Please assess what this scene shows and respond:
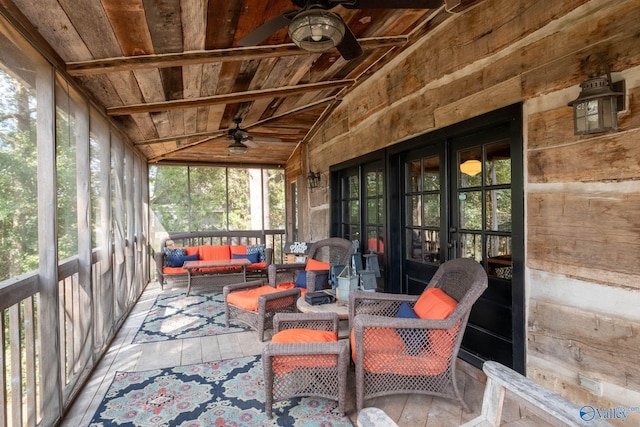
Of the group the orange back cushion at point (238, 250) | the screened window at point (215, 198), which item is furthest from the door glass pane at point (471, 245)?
the screened window at point (215, 198)

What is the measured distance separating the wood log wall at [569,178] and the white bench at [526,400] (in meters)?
0.87

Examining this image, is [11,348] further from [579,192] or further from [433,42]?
[433,42]

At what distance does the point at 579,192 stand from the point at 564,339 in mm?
880

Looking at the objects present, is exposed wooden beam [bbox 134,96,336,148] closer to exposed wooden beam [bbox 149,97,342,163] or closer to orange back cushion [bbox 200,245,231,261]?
exposed wooden beam [bbox 149,97,342,163]

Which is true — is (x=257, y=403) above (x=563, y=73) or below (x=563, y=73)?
below

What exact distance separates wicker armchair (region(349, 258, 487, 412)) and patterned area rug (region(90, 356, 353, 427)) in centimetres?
34

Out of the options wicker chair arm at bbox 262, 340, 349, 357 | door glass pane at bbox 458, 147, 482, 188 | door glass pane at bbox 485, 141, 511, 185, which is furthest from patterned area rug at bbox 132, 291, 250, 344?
door glass pane at bbox 485, 141, 511, 185

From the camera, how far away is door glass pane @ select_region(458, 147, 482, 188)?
9.67ft

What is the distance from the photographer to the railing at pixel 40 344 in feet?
6.10

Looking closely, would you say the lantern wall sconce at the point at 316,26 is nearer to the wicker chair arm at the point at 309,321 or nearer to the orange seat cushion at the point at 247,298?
the wicker chair arm at the point at 309,321

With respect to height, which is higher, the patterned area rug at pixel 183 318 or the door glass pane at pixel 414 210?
the door glass pane at pixel 414 210

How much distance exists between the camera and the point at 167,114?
13.7ft

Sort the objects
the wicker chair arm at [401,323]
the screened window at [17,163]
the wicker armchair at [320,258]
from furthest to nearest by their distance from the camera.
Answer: the wicker armchair at [320,258] → the wicker chair arm at [401,323] → the screened window at [17,163]

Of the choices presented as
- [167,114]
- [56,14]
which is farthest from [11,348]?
[167,114]
